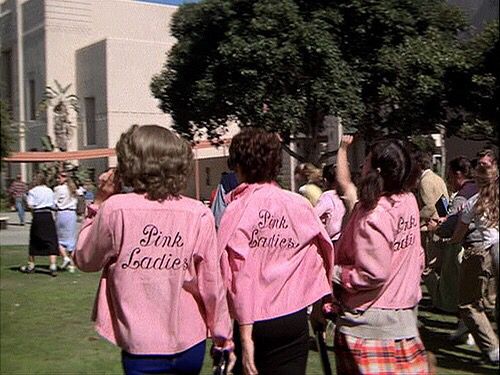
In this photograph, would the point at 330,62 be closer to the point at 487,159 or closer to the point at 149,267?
the point at 487,159

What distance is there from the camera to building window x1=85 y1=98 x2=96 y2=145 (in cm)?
3856

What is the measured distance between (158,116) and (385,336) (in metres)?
35.4

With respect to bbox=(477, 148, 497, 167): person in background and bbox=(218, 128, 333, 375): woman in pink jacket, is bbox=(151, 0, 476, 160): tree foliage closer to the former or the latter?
bbox=(477, 148, 497, 167): person in background

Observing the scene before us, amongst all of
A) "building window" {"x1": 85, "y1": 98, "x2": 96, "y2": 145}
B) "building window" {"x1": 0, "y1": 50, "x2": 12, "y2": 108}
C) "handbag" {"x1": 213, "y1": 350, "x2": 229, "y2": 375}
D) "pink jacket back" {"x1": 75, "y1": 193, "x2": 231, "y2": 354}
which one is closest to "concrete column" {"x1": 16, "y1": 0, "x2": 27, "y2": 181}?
"building window" {"x1": 0, "y1": 50, "x2": 12, "y2": 108}

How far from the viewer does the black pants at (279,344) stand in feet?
11.8

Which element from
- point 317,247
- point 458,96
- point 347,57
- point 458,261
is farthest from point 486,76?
point 317,247

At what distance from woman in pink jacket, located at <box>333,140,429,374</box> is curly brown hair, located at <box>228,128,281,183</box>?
437mm

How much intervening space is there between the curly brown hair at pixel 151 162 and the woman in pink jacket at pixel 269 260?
2.14 feet

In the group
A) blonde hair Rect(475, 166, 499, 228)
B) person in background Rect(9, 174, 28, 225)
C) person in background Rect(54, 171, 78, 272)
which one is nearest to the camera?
blonde hair Rect(475, 166, 499, 228)

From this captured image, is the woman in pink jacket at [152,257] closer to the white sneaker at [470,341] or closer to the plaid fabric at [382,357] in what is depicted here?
the plaid fabric at [382,357]

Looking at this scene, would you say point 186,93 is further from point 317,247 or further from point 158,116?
point 158,116

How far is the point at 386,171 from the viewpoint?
3.67m

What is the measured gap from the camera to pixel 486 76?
1533 centimetres

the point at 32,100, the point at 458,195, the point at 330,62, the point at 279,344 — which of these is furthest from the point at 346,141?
the point at 32,100
